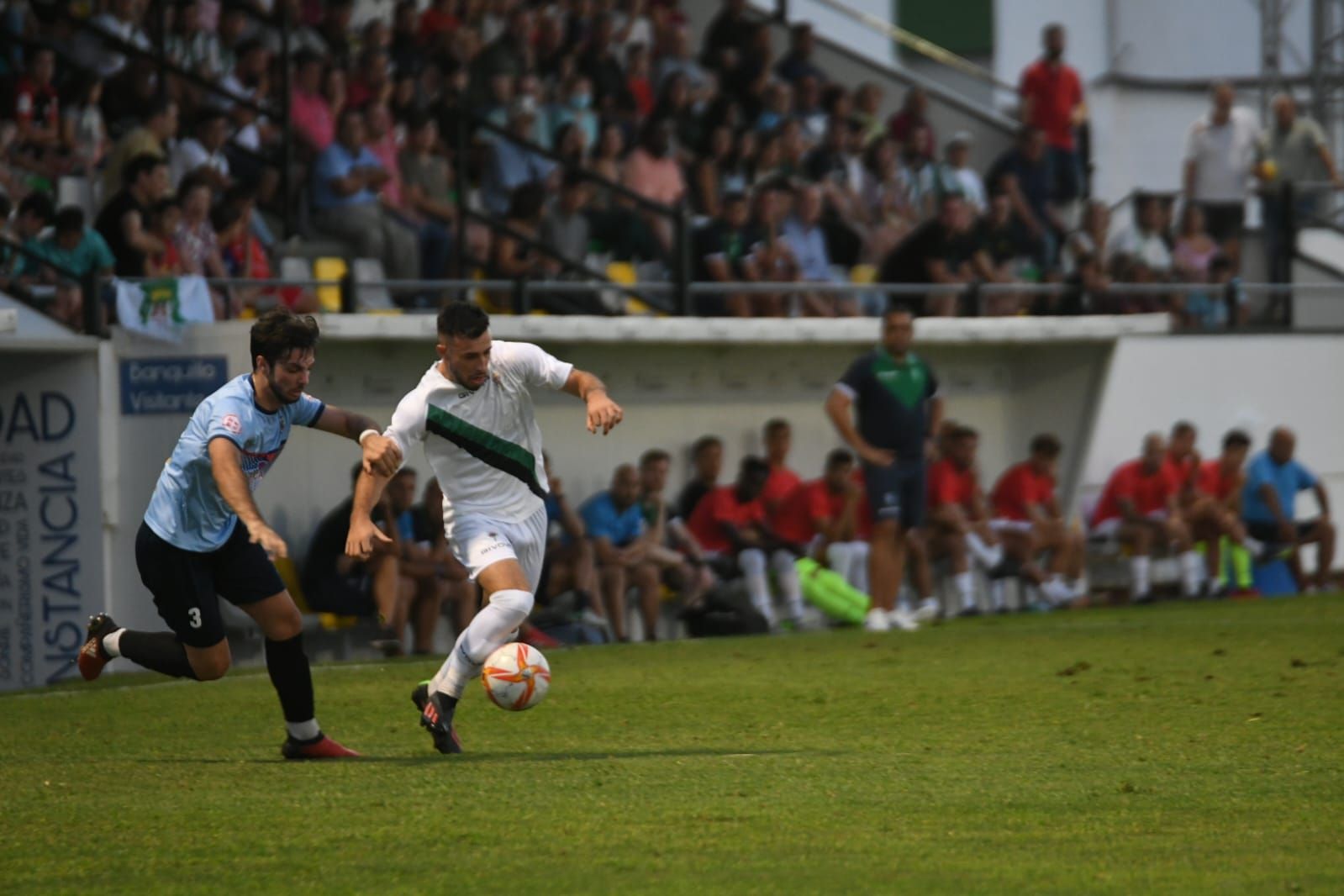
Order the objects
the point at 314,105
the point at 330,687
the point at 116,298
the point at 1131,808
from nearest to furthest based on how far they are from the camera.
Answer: the point at 1131,808 → the point at 330,687 → the point at 116,298 → the point at 314,105

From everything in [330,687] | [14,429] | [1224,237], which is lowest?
[330,687]

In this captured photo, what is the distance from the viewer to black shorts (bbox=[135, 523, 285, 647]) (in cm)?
862

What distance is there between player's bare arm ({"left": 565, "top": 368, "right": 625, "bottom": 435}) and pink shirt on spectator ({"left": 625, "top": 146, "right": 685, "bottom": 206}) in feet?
32.4

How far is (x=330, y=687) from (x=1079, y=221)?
12067 mm

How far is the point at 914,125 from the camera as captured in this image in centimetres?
2123

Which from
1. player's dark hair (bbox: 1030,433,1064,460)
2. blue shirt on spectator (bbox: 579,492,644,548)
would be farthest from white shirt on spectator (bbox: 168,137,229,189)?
player's dark hair (bbox: 1030,433,1064,460)

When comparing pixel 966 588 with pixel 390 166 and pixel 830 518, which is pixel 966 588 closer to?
pixel 830 518

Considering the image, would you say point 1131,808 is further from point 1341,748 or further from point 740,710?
point 740,710

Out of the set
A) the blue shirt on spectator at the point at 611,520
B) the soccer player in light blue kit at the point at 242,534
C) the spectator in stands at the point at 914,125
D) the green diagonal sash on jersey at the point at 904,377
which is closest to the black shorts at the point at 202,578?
the soccer player in light blue kit at the point at 242,534

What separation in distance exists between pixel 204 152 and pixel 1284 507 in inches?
388

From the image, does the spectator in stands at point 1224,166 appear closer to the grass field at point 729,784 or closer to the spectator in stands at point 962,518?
the spectator in stands at point 962,518

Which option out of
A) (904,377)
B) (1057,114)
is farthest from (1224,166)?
(904,377)

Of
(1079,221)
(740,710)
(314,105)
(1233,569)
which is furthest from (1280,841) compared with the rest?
(1079,221)

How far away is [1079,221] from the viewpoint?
867 inches
